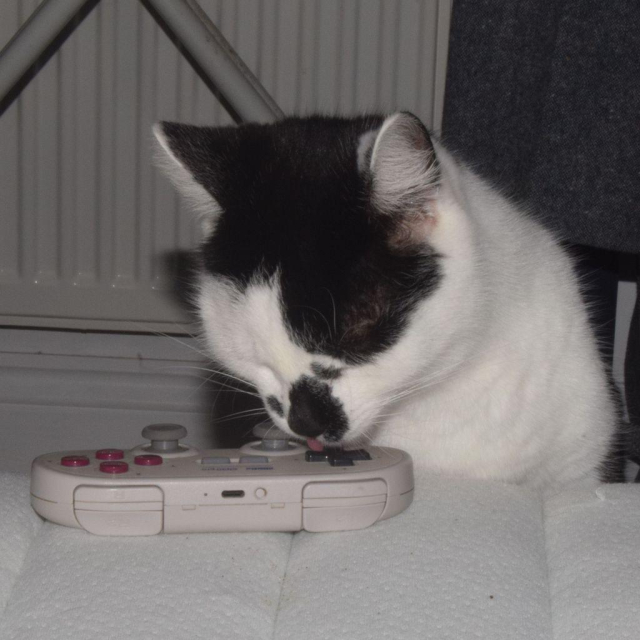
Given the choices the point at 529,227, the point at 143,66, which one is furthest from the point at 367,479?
the point at 143,66

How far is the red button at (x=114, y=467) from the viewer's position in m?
0.67

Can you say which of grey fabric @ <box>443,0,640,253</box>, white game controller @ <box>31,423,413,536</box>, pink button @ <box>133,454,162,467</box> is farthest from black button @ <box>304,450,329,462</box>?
grey fabric @ <box>443,0,640,253</box>

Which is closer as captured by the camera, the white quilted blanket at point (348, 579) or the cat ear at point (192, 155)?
the white quilted blanket at point (348, 579)

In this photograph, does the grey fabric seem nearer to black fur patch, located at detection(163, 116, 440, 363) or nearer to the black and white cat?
the black and white cat

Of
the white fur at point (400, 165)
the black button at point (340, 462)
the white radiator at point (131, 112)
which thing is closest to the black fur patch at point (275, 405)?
the black button at point (340, 462)

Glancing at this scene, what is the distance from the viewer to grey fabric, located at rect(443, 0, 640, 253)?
893 millimetres

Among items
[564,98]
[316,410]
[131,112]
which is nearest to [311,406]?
[316,410]

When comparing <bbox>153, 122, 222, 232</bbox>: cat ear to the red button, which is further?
<bbox>153, 122, 222, 232</bbox>: cat ear

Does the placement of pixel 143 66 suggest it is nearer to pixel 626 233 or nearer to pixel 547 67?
pixel 547 67

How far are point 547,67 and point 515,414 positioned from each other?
390 millimetres

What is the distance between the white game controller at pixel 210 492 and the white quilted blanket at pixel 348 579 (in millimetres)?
13

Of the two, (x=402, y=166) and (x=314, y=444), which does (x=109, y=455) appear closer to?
(x=314, y=444)

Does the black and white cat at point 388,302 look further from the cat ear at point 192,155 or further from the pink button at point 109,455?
the pink button at point 109,455

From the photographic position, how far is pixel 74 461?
0.69 m
